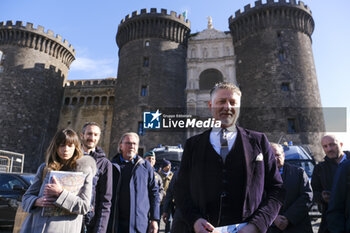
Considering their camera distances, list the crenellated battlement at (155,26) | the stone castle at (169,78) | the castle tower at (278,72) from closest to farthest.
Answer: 1. the castle tower at (278,72)
2. the stone castle at (169,78)
3. the crenellated battlement at (155,26)


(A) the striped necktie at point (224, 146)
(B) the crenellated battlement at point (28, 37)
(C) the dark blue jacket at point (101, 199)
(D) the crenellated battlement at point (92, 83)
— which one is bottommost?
(C) the dark blue jacket at point (101, 199)

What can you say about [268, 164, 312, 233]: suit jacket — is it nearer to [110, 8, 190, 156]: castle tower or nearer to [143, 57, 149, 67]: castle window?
[110, 8, 190, 156]: castle tower

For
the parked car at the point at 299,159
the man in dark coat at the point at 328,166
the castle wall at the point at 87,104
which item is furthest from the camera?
the castle wall at the point at 87,104

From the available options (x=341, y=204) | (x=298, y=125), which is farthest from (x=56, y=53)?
(x=341, y=204)

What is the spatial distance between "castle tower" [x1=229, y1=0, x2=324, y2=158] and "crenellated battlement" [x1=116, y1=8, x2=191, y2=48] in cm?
479

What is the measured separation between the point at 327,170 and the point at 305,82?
1686 centimetres

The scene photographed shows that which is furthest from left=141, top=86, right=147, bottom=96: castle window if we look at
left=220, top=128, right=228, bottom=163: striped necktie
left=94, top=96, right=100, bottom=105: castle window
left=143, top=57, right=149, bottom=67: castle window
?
left=220, top=128, right=228, bottom=163: striped necktie

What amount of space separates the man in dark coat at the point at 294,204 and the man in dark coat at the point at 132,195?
64.8 inches

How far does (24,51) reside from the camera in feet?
72.8

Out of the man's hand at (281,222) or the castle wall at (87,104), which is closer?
the man's hand at (281,222)

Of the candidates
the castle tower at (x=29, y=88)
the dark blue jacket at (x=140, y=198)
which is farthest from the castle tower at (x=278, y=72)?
the castle tower at (x=29, y=88)

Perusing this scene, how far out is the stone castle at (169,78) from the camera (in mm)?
18234

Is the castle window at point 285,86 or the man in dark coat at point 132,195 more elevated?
the castle window at point 285,86

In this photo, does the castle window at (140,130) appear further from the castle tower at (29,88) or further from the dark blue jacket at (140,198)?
the dark blue jacket at (140,198)
